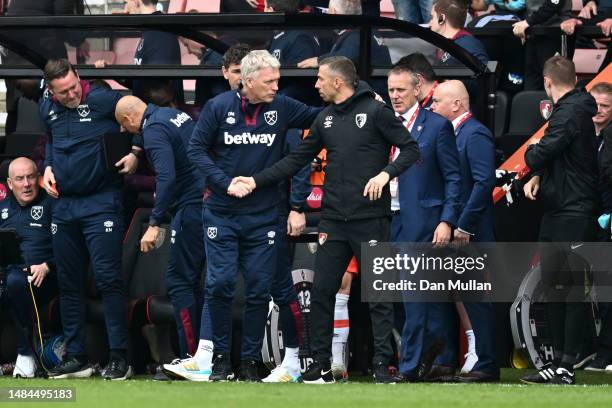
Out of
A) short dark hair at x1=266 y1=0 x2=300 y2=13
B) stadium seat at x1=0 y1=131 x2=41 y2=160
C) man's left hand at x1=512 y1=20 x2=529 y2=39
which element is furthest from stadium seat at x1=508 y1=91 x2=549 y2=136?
stadium seat at x1=0 y1=131 x2=41 y2=160

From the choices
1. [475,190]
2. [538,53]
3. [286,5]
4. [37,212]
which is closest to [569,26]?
[538,53]

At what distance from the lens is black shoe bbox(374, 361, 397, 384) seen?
9.98 m

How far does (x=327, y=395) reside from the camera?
891 cm

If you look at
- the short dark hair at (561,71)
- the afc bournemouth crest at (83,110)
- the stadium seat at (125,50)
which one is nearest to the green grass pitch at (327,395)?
the short dark hair at (561,71)

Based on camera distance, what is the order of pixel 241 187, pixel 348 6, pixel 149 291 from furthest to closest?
pixel 348 6 < pixel 149 291 < pixel 241 187

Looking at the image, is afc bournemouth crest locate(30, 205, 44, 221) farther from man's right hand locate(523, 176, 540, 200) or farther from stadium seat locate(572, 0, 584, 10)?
stadium seat locate(572, 0, 584, 10)

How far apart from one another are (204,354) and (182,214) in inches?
44.0

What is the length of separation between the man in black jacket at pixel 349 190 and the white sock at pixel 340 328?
0.68 m

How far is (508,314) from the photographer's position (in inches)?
457

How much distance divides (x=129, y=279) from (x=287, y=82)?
6.67 feet

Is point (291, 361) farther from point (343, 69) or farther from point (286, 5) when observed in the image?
point (286, 5)

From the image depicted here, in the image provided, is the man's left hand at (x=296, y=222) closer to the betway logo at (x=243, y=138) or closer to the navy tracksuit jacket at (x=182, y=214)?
the betway logo at (x=243, y=138)

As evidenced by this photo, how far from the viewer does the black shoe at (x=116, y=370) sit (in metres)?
11.2

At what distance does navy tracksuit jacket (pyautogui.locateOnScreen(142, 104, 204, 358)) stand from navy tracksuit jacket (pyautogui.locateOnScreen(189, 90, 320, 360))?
1.87 feet
